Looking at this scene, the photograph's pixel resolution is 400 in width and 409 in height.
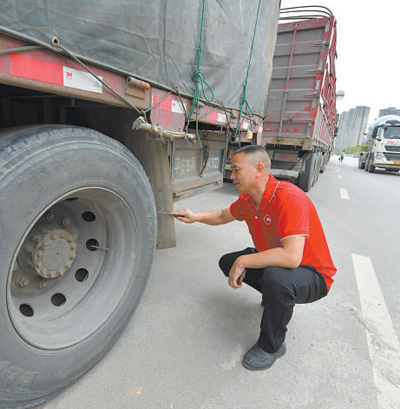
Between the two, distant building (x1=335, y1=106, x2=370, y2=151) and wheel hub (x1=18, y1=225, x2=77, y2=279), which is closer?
wheel hub (x1=18, y1=225, x2=77, y2=279)

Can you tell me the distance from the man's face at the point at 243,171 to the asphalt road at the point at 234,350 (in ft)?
3.48

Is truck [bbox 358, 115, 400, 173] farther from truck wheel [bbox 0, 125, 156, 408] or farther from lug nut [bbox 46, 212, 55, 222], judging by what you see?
lug nut [bbox 46, 212, 55, 222]

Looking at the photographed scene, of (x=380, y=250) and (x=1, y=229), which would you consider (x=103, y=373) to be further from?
(x=380, y=250)

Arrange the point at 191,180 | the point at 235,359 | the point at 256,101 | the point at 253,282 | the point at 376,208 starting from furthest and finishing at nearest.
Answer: the point at 376,208, the point at 256,101, the point at 191,180, the point at 253,282, the point at 235,359

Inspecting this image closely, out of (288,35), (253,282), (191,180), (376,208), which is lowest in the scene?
(376,208)

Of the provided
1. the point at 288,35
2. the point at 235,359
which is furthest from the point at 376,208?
the point at 235,359

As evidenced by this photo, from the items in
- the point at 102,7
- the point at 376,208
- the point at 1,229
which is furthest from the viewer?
the point at 376,208

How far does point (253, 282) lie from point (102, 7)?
186 centimetres

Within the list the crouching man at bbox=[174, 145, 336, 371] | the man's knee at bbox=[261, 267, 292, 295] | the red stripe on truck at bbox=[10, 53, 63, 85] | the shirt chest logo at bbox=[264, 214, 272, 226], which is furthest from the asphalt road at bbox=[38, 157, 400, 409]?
the red stripe on truck at bbox=[10, 53, 63, 85]

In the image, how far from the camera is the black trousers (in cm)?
163

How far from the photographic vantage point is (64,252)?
1458 mm

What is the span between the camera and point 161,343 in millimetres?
1814

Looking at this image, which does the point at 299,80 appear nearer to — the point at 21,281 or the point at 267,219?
the point at 267,219

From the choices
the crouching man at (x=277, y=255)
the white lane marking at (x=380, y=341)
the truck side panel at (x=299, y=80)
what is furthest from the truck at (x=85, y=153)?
the truck side panel at (x=299, y=80)
